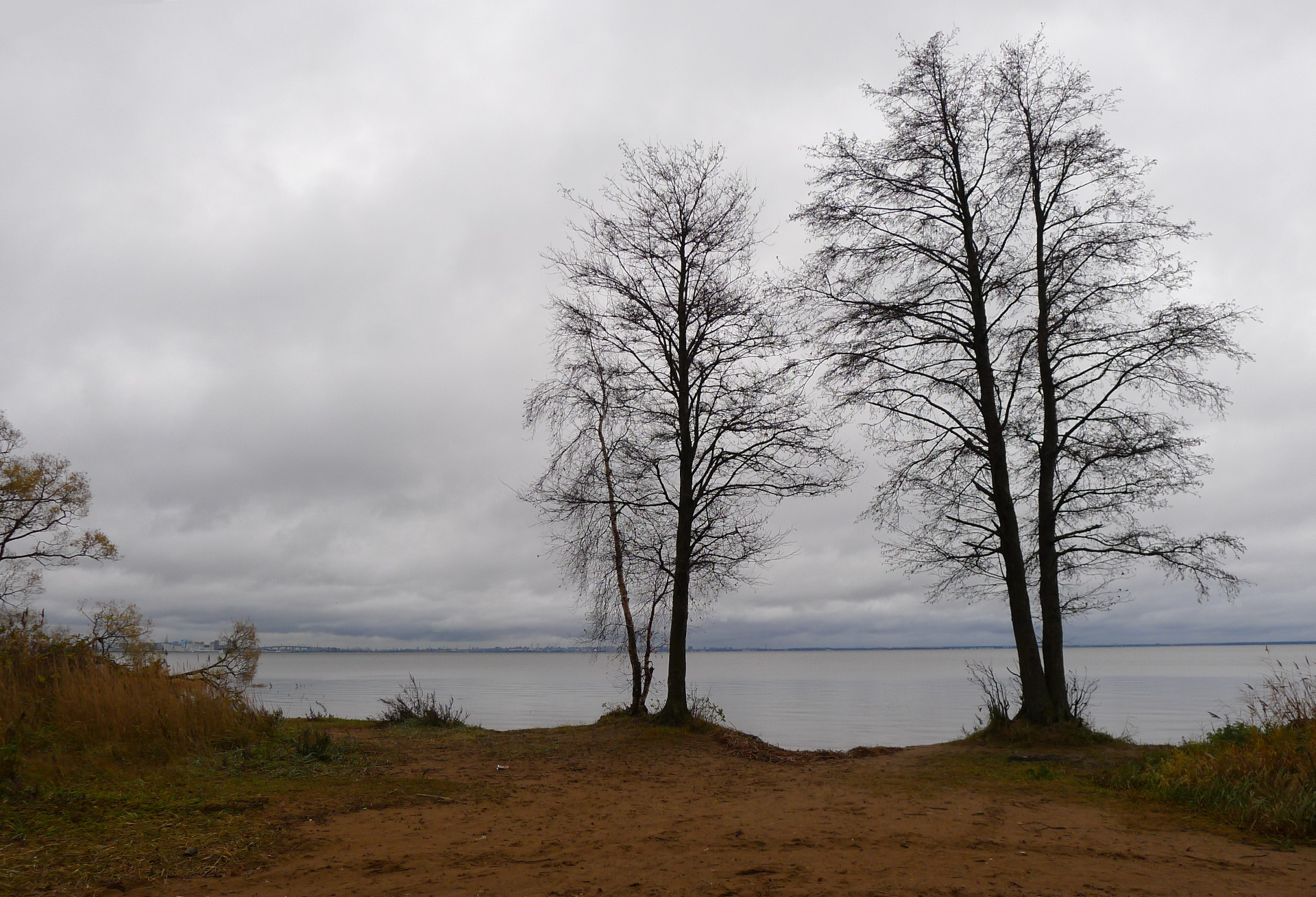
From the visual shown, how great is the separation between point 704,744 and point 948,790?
17.5 ft

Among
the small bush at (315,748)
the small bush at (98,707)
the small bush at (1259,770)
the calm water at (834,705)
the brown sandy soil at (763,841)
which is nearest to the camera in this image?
the brown sandy soil at (763,841)

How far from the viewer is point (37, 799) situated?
6879mm

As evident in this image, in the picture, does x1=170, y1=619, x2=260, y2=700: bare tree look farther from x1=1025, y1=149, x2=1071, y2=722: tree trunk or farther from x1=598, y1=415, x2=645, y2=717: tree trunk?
x1=1025, y1=149, x2=1071, y2=722: tree trunk

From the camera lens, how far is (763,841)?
6500 mm

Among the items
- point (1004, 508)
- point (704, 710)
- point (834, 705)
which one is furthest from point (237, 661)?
point (834, 705)

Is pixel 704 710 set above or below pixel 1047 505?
below

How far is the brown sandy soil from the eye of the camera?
534 centimetres

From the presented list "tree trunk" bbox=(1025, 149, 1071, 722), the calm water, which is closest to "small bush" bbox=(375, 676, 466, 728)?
the calm water

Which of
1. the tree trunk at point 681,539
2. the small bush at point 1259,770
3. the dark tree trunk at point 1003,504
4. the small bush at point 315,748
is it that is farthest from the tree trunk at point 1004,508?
the small bush at point 315,748

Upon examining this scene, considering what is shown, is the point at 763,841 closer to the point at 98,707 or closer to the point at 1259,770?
the point at 1259,770

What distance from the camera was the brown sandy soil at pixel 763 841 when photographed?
5344 millimetres

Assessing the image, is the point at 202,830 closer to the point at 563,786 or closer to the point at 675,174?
the point at 563,786

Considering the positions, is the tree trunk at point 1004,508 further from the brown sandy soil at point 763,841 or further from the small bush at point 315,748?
the small bush at point 315,748

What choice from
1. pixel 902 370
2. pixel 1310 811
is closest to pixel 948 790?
pixel 1310 811
